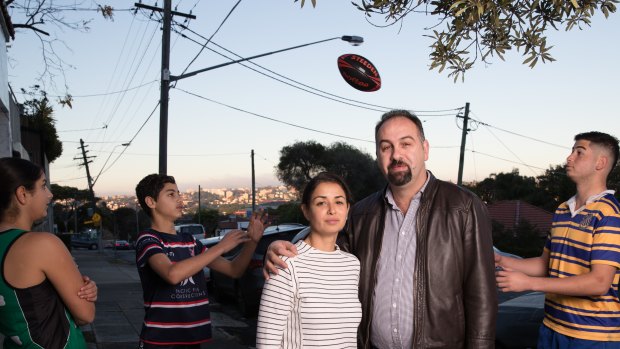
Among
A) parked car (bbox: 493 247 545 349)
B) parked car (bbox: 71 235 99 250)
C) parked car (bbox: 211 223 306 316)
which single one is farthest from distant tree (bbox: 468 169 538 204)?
parked car (bbox: 493 247 545 349)

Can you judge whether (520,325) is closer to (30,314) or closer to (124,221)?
(30,314)

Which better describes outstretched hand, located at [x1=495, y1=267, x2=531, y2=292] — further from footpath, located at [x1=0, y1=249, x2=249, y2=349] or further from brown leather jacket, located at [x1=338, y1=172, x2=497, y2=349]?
footpath, located at [x1=0, y1=249, x2=249, y2=349]

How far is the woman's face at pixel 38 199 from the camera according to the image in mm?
3289

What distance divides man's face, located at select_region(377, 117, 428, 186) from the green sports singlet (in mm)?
1751

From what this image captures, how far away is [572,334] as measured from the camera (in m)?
3.66

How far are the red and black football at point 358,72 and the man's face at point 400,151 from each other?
14106mm

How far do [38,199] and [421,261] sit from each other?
1.92 metres

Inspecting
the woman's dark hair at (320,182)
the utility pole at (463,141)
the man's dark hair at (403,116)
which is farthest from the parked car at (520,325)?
the utility pole at (463,141)

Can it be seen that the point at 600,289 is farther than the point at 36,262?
Yes

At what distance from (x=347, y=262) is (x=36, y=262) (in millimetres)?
1444

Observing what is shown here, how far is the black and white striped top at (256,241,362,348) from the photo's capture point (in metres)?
2.97

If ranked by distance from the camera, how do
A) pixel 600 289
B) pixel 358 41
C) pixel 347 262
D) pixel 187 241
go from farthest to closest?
pixel 358 41, pixel 187 241, pixel 600 289, pixel 347 262

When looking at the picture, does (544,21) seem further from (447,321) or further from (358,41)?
(358,41)

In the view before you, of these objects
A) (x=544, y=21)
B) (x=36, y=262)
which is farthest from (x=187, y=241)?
(x=544, y=21)
